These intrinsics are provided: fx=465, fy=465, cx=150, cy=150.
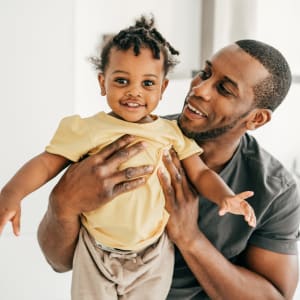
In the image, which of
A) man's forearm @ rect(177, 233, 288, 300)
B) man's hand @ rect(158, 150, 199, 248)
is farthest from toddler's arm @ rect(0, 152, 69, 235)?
man's forearm @ rect(177, 233, 288, 300)

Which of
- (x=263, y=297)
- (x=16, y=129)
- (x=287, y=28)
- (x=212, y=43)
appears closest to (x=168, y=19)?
(x=212, y=43)

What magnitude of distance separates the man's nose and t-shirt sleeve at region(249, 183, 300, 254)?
343 mm

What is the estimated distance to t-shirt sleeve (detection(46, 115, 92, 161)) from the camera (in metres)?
1.06

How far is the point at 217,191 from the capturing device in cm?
108

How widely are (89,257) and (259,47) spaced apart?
0.71 metres

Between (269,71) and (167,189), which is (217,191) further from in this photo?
(269,71)

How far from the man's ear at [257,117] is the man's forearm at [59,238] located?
0.57 meters

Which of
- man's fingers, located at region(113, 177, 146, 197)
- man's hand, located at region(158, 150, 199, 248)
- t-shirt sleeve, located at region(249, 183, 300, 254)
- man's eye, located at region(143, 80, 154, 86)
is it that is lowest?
t-shirt sleeve, located at region(249, 183, 300, 254)

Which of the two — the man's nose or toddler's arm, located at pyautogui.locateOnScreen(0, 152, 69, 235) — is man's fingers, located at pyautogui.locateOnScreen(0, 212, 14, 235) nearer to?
toddler's arm, located at pyautogui.locateOnScreen(0, 152, 69, 235)

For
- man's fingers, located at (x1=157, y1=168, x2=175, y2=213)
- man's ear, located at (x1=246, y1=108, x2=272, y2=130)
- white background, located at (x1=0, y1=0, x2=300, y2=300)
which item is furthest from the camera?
white background, located at (x1=0, y1=0, x2=300, y2=300)

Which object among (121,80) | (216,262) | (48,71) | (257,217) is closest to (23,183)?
(121,80)

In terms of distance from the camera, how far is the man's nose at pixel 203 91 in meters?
1.23

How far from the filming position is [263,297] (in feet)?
4.21

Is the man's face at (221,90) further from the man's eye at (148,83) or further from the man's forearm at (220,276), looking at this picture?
the man's forearm at (220,276)
